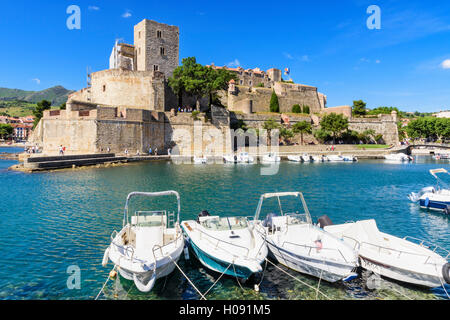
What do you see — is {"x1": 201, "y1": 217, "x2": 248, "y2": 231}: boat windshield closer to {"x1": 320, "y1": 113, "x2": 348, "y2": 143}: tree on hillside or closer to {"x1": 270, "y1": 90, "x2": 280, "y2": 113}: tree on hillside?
{"x1": 320, "y1": 113, "x2": 348, "y2": 143}: tree on hillside

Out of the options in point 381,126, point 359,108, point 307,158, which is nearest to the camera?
point 307,158

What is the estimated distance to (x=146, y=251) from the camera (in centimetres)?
735

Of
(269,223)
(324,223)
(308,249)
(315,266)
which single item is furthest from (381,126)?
(315,266)

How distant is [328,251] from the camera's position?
782 centimetres

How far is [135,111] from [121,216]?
24552mm

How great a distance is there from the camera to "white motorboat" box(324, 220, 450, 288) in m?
6.99

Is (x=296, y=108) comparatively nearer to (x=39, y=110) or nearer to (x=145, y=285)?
(x=39, y=110)

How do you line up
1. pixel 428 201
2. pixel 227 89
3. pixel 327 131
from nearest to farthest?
1. pixel 428 201
2. pixel 327 131
3. pixel 227 89

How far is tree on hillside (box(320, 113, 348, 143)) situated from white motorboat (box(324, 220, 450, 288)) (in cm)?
4270

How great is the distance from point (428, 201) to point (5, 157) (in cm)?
4655

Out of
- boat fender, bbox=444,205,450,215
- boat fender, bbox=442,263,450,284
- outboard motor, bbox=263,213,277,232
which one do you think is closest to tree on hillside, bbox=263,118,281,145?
boat fender, bbox=444,205,450,215

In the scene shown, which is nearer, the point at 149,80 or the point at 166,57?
the point at 149,80

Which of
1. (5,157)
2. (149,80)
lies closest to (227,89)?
(149,80)
